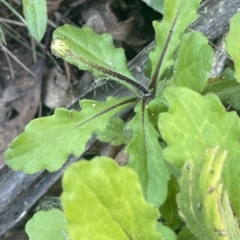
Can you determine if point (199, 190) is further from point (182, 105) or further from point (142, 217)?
point (182, 105)

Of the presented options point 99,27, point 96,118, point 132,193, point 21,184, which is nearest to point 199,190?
point 132,193

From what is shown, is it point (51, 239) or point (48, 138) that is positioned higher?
point (48, 138)

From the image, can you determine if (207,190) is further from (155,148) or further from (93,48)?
(93,48)

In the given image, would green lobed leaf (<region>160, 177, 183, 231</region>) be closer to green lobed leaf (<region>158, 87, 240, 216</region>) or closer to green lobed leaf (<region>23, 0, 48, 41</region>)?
green lobed leaf (<region>158, 87, 240, 216</region>)

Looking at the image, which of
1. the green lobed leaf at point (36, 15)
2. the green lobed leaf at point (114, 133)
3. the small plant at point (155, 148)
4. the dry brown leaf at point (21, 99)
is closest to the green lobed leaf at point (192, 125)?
the small plant at point (155, 148)

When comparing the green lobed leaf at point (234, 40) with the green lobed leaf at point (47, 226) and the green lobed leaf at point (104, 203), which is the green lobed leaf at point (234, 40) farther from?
the green lobed leaf at point (47, 226)

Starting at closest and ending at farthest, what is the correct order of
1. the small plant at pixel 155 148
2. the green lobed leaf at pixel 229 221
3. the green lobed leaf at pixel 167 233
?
the small plant at pixel 155 148, the green lobed leaf at pixel 229 221, the green lobed leaf at pixel 167 233

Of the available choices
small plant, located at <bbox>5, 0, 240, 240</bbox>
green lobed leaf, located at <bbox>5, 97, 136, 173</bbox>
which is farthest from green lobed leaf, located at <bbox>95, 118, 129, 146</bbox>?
green lobed leaf, located at <bbox>5, 97, 136, 173</bbox>
